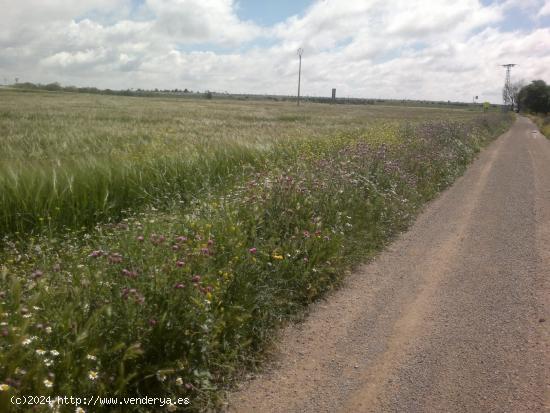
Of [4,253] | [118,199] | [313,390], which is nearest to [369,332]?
[313,390]

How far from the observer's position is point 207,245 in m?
4.26

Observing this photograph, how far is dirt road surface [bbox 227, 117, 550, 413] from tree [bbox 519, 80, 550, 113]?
9209 centimetres

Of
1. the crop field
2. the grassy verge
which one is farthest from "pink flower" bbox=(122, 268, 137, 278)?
the grassy verge

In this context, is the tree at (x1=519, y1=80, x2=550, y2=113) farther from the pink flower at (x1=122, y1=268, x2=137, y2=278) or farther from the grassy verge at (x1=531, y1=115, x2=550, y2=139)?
the pink flower at (x1=122, y1=268, x2=137, y2=278)

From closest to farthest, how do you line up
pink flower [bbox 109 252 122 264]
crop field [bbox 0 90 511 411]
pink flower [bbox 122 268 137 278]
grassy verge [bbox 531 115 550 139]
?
crop field [bbox 0 90 511 411], pink flower [bbox 122 268 137 278], pink flower [bbox 109 252 122 264], grassy verge [bbox 531 115 550 139]

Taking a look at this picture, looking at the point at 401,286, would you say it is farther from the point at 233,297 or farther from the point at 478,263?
the point at 233,297

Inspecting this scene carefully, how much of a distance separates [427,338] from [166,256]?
2.37m

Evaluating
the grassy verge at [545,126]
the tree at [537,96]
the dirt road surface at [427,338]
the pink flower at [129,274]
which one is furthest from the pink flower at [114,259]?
the tree at [537,96]

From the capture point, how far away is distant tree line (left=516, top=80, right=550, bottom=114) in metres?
86.0

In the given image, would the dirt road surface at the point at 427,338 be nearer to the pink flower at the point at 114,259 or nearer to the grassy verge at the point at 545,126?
the pink flower at the point at 114,259

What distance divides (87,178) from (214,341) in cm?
409

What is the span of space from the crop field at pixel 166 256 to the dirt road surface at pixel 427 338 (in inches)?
13.3

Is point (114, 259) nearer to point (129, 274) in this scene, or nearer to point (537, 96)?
point (129, 274)

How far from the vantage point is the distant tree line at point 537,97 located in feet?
282
